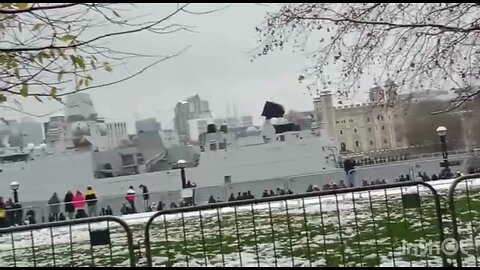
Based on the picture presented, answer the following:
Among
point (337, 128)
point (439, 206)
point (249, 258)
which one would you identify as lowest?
point (249, 258)

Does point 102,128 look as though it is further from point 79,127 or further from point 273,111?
point 273,111

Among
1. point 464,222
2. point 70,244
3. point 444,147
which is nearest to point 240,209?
point 70,244

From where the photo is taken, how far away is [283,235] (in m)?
6.28

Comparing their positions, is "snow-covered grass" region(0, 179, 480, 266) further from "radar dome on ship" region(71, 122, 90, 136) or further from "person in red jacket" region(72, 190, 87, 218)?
"person in red jacket" region(72, 190, 87, 218)

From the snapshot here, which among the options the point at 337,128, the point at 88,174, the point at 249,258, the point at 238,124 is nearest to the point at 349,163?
the point at 337,128

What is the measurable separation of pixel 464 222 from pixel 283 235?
6.32 feet

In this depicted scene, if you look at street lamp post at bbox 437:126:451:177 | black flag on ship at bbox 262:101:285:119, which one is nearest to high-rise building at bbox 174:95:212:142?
black flag on ship at bbox 262:101:285:119

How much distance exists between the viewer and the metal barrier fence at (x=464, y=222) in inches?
188

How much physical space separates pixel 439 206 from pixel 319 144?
48.0ft

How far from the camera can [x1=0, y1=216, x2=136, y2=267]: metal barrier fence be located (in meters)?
4.35

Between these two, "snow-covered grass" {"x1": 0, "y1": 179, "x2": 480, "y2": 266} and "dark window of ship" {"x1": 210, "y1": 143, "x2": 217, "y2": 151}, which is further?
"dark window of ship" {"x1": 210, "y1": 143, "x2": 217, "y2": 151}

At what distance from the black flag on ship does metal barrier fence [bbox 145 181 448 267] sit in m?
6.89

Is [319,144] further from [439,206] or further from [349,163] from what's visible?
[439,206]

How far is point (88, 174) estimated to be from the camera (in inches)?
787
